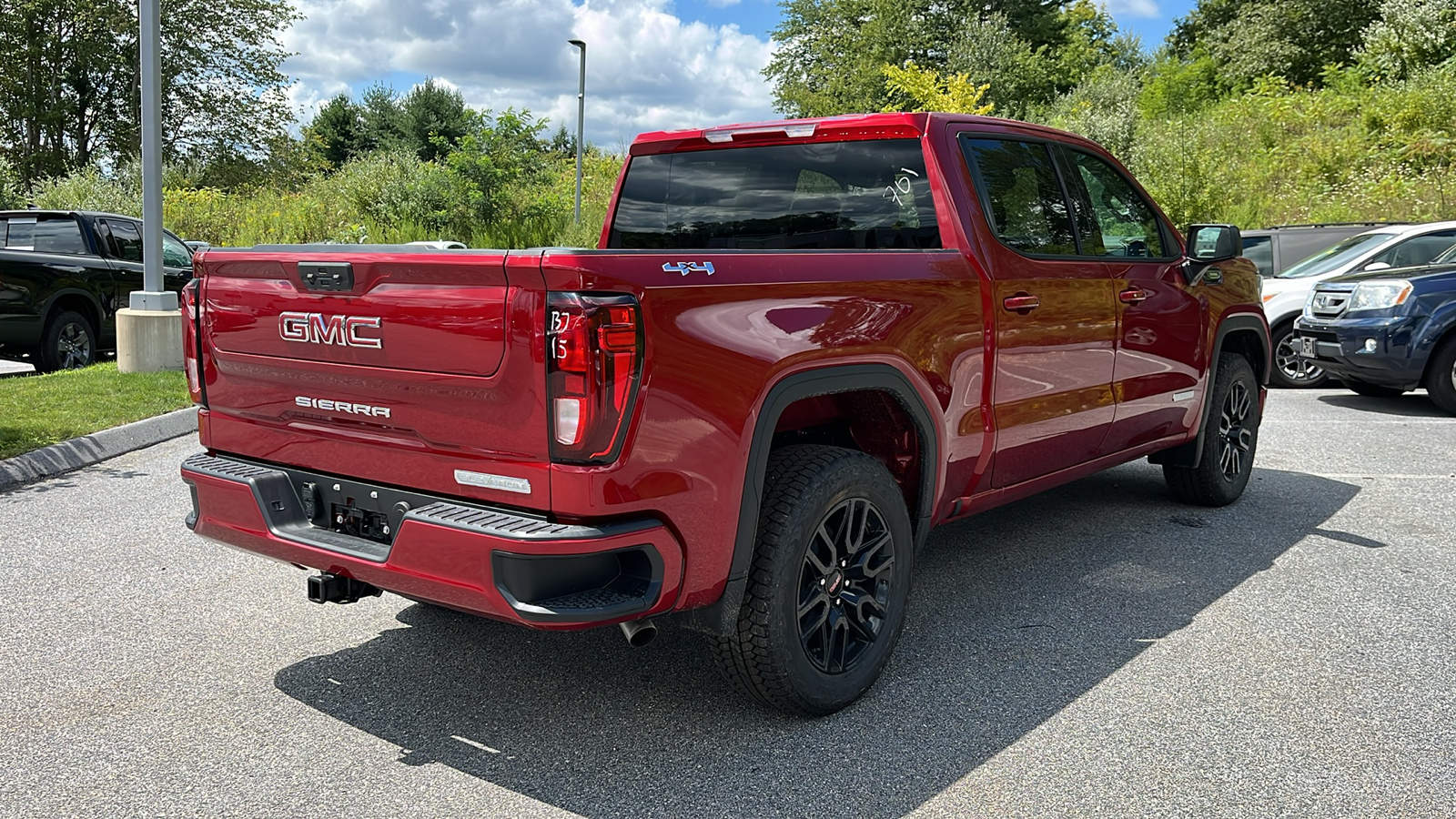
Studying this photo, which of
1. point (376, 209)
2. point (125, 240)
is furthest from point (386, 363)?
point (376, 209)

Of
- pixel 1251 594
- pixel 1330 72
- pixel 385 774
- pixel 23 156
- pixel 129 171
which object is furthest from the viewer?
pixel 23 156

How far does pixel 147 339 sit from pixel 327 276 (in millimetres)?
8202

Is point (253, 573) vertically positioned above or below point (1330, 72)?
below

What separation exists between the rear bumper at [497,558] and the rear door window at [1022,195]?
7.00 feet

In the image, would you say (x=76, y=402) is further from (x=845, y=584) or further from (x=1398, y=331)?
(x=1398, y=331)

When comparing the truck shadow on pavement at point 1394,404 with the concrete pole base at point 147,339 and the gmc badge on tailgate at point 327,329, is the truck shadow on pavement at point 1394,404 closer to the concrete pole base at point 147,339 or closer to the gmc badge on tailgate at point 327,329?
the gmc badge on tailgate at point 327,329

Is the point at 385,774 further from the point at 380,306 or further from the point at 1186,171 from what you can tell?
the point at 1186,171

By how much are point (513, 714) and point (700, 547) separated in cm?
97

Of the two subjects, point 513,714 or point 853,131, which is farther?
point 853,131

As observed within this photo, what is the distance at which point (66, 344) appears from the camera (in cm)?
1111

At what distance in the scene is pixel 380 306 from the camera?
3076mm

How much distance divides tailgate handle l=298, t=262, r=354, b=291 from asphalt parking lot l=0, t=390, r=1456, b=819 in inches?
52.4

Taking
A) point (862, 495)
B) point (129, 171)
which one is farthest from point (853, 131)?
point (129, 171)

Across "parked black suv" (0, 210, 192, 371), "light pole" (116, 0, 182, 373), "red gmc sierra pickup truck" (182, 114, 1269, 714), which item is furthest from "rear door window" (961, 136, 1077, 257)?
"parked black suv" (0, 210, 192, 371)
